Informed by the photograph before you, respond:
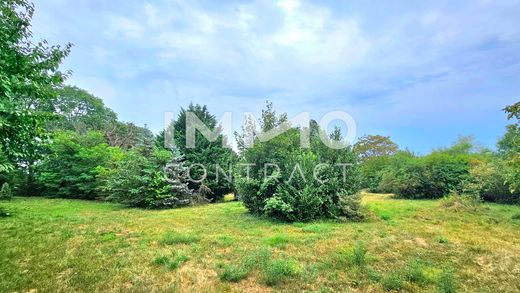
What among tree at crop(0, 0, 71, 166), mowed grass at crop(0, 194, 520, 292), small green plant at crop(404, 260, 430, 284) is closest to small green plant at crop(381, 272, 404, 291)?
mowed grass at crop(0, 194, 520, 292)

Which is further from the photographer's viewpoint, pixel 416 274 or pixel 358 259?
pixel 358 259

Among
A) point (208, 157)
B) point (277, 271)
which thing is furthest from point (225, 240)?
point (208, 157)

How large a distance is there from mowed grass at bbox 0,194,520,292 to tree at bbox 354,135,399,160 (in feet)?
88.1

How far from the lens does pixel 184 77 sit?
48.0 ft

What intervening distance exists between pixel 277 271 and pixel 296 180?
17.1ft

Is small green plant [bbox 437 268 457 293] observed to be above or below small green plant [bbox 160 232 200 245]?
below

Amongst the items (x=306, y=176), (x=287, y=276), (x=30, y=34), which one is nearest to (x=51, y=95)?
(x=30, y=34)

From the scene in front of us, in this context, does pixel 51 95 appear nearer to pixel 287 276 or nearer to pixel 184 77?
pixel 287 276

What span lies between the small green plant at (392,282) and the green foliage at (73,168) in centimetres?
1539

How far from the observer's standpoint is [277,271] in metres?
Answer: 3.80

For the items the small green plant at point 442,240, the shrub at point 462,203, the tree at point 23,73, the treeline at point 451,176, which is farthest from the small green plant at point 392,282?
the shrub at point 462,203

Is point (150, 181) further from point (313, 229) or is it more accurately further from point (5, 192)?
point (313, 229)

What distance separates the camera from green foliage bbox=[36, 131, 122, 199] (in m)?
15.4

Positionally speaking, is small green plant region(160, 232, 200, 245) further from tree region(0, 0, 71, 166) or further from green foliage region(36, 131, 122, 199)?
green foliage region(36, 131, 122, 199)
